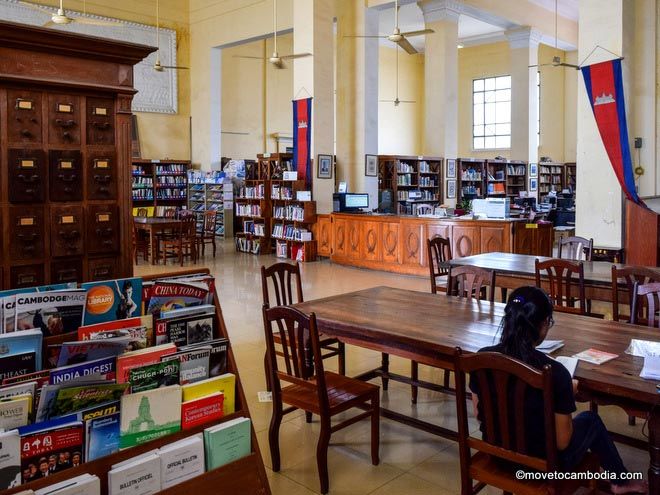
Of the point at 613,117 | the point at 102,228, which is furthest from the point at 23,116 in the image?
the point at 613,117

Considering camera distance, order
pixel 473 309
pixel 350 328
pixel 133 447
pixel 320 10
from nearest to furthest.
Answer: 1. pixel 133 447
2. pixel 350 328
3. pixel 473 309
4. pixel 320 10

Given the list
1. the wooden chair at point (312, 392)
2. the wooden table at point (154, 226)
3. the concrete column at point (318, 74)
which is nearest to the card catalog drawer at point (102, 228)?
the wooden chair at point (312, 392)

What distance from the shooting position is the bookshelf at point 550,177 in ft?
58.1

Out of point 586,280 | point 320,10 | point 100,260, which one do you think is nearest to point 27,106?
point 100,260

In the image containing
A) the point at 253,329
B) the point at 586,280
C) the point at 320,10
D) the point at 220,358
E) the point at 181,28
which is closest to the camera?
the point at 220,358

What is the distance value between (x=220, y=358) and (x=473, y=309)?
186 centimetres

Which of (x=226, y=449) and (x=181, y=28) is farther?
(x=181, y=28)

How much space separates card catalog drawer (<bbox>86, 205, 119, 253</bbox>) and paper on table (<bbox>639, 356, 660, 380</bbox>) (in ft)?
10.4

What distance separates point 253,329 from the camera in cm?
595

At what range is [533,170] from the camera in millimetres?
16312

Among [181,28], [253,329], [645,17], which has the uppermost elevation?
[181,28]

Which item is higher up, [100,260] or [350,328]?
[100,260]

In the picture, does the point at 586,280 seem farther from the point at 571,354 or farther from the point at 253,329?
the point at 253,329

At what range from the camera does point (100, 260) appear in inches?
153
